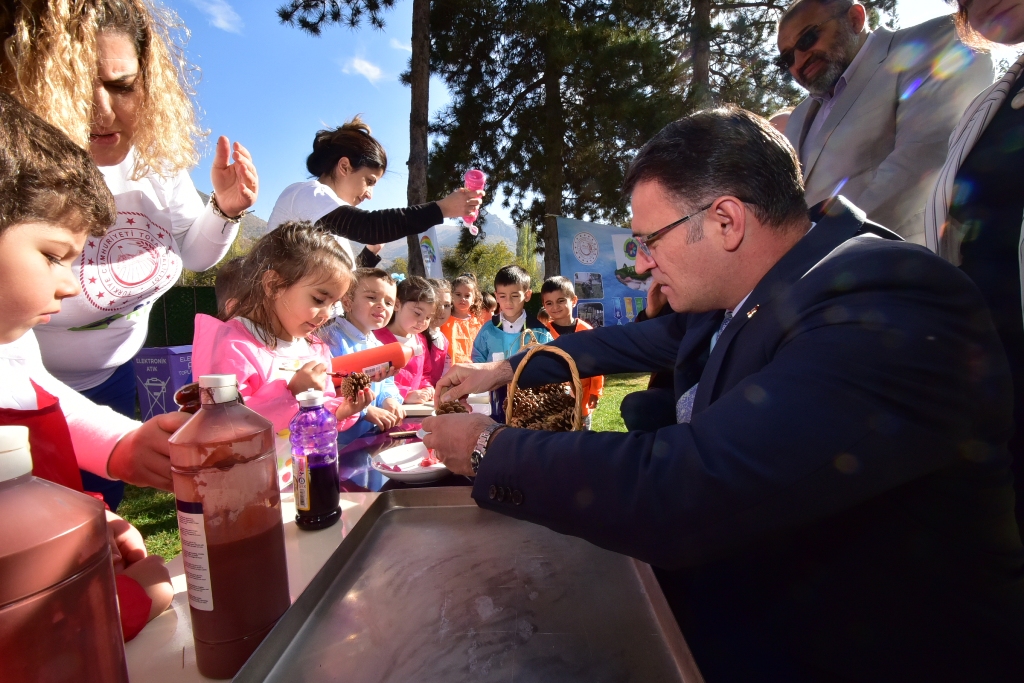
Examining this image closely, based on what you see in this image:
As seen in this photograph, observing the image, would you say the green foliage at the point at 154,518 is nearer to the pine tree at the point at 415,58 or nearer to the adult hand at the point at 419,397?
the adult hand at the point at 419,397

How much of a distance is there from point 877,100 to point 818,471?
2605 mm

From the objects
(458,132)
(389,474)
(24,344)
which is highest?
(458,132)

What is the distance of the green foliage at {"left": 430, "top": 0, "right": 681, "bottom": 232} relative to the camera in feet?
38.2

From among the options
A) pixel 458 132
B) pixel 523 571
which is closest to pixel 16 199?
pixel 523 571

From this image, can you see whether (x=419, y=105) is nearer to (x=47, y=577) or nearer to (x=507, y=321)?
(x=507, y=321)

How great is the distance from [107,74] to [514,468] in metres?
1.64

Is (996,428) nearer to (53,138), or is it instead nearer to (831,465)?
(831,465)

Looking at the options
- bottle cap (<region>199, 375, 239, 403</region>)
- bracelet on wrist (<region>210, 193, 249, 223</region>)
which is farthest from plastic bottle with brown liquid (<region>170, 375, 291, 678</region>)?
bracelet on wrist (<region>210, 193, 249, 223</region>)

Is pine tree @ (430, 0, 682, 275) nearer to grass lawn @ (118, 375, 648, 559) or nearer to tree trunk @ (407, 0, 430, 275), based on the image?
tree trunk @ (407, 0, 430, 275)

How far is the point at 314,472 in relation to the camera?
1301 millimetres

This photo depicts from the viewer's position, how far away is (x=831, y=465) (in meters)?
0.82

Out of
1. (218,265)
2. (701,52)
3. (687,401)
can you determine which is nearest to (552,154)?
(701,52)

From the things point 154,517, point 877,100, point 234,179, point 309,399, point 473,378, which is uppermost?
point 877,100

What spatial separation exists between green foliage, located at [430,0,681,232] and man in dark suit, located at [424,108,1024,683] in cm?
1117
